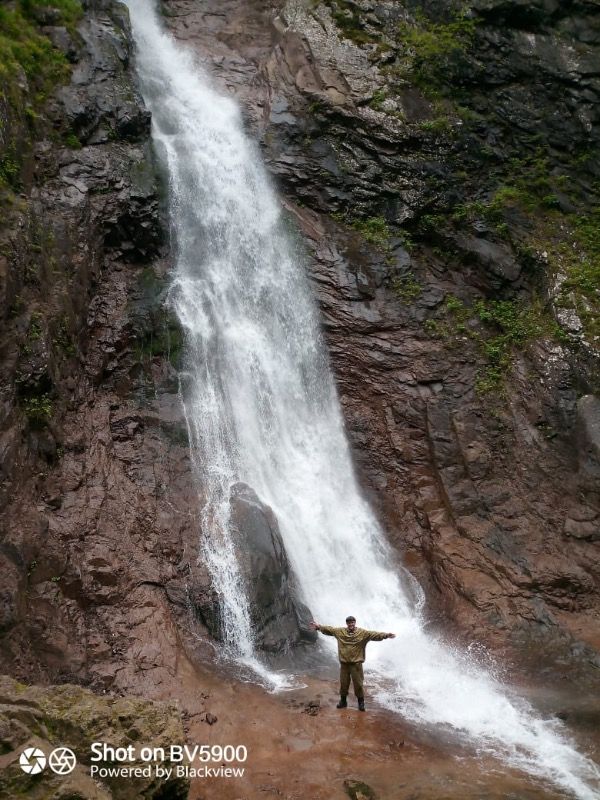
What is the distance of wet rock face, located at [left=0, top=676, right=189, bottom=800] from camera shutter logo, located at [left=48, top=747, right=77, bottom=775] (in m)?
0.04

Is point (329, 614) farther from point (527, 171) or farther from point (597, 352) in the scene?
point (527, 171)

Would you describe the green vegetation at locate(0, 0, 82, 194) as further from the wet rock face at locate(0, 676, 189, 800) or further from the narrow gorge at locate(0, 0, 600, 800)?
the wet rock face at locate(0, 676, 189, 800)

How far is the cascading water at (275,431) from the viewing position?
10.1 metres

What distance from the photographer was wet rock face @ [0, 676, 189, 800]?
4219 millimetres

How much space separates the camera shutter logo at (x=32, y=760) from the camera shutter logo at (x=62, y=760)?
7 centimetres

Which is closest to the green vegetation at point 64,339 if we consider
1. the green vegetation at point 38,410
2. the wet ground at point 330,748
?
the green vegetation at point 38,410

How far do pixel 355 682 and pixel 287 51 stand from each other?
17099 mm

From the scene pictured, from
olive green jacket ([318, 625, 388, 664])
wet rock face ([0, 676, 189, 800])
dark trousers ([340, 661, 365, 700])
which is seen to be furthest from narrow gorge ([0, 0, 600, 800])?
olive green jacket ([318, 625, 388, 664])

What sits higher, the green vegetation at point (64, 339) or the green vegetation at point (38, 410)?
the green vegetation at point (64, 339)

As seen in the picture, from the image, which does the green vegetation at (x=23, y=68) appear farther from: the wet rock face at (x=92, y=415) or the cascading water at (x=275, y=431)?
the cascading water at (x=275, y=431)

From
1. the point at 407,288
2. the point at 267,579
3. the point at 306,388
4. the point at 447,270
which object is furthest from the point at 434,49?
the point at 267,579

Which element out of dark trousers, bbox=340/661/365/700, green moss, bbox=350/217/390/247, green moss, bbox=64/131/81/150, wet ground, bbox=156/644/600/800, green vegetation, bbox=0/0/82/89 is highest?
green vegetation, bbox=0/0/82/89

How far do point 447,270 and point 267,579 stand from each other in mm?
9403

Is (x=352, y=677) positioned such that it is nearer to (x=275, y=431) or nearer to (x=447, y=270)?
(x=275, y=431)
